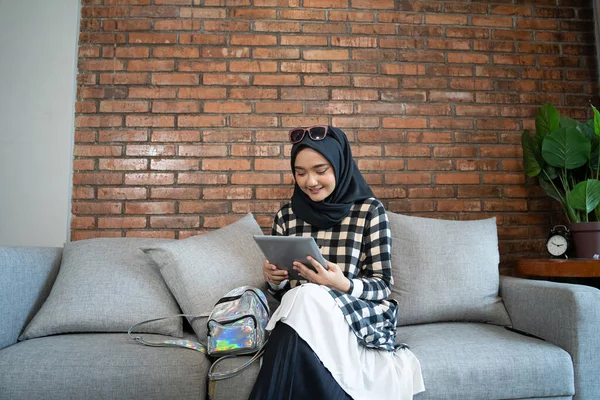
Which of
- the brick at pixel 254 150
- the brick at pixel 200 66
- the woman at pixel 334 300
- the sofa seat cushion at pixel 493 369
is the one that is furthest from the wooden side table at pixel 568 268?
the brick at pixel 200 66

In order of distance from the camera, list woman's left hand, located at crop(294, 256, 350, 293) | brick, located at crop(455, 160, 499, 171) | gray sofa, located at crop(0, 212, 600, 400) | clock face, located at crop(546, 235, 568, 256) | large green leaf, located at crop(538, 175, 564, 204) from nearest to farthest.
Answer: gray sofa, located at crop(0, 212, 600, 400), woman's left hand, located at crop(294, 256, 350, 293), clock face, located at crop(546, 235, 568, 256), large green leaf, located at crop(538, 175, 564, 204), brick, located at crop(455, 160, 499, 171)

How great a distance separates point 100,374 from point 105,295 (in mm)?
467

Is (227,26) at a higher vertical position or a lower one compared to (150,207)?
higher

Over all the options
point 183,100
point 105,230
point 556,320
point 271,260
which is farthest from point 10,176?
point 556,320

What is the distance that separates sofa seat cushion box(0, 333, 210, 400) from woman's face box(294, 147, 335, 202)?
748 mm

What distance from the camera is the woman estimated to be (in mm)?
1354

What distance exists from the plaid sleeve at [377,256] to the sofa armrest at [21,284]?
132 centimetres

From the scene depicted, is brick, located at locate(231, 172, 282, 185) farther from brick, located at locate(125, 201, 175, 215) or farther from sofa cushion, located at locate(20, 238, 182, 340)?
sofa cushion, located at locate(20, 238, 182, 340)

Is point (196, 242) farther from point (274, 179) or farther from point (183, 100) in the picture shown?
point (183, 100)

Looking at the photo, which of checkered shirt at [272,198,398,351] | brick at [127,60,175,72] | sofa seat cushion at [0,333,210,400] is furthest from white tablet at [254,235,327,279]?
brick at [127,60,175,72]

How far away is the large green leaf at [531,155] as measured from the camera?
238cm

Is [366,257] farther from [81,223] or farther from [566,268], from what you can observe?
[81,223]

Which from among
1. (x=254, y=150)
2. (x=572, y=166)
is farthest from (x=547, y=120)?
(x=254, y=150)

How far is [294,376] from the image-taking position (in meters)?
1.34
